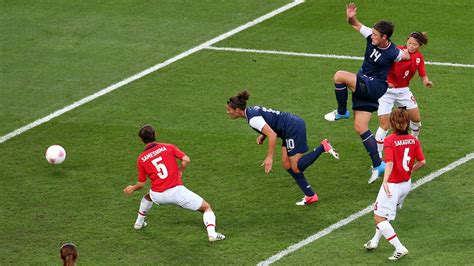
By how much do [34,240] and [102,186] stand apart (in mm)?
2045

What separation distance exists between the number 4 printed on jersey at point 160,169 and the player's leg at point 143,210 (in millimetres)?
591

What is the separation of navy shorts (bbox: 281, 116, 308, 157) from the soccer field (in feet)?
3.02

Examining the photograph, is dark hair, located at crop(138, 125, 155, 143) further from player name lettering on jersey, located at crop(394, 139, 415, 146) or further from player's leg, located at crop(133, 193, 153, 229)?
player name lettering on jersey, located at crop(394, 139, 415, 146)

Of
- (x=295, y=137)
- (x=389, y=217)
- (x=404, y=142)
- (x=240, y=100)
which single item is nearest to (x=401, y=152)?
(x=404, y=142)

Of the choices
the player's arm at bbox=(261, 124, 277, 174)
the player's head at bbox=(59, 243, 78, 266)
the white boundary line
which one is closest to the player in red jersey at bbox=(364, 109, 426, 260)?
→ the player's arm at bbox=(261, 124, 277, 174)

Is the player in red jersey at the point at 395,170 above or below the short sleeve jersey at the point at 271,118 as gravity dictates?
below

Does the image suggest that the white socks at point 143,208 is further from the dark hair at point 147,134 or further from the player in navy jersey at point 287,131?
the player in navy jersey at point 287,131

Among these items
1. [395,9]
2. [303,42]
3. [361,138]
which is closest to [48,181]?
[361,138]

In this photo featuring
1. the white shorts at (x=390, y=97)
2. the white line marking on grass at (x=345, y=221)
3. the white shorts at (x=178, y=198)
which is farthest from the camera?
the white shorts at (x=390, y=97)

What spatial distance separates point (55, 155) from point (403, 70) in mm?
5893

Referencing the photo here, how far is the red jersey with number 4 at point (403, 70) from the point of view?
1795cm

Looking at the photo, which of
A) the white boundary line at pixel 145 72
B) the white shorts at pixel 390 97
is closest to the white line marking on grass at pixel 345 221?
the white shorts at pixel 390 97

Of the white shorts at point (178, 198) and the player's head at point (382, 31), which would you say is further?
the player's head at point (382, 31)

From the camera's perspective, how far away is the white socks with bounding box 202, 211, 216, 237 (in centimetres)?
1591
